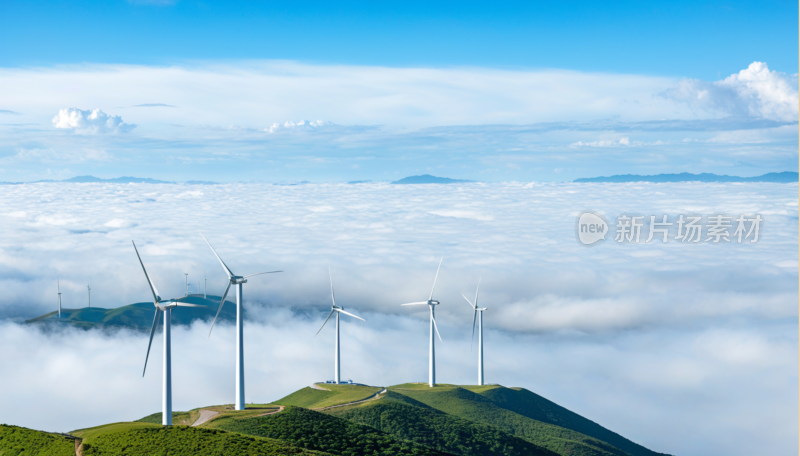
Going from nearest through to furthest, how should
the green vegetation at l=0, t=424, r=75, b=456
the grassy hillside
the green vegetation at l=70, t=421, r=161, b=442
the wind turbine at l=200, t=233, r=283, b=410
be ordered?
1. the green vegetation at l=0, t=424, r=75, b=456
2. the green vegetation at l=70, t=421, r=161, b=442
3. the wind turbine at l=200, t=233, r=283, b=410
4. the grassy hillside

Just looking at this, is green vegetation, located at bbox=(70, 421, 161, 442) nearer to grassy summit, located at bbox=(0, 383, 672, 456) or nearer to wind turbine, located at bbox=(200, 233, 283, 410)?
grassy summit, located at bbox=(0, 383, 672, 456)

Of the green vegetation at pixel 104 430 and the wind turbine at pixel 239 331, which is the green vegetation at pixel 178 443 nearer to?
the green vegetation at pixel 104 430

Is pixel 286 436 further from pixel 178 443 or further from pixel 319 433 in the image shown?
pixel 178 443

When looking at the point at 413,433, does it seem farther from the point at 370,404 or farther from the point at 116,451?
the point at 116,451

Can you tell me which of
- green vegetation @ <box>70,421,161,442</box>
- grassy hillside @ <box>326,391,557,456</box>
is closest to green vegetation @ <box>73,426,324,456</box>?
green vegetation @ <box>70,421,161,442</box>

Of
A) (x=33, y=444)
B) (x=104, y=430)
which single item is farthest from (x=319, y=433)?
(x=33, y=444)

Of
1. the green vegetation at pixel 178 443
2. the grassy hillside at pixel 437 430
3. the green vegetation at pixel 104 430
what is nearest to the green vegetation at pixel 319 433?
the green vegetation at pixel 178 443
